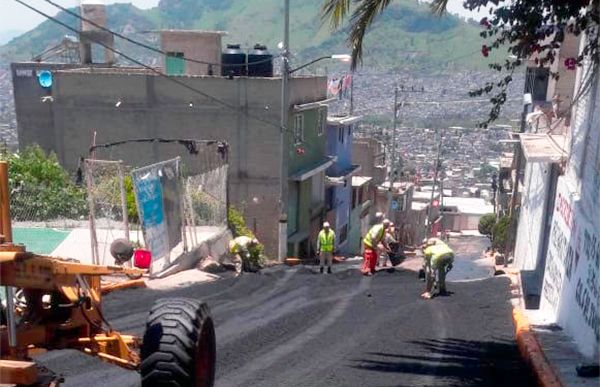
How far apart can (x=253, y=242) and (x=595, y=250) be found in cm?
1026

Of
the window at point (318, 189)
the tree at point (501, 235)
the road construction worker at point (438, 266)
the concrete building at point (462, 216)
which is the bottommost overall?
the concrete building at point (462, 216)

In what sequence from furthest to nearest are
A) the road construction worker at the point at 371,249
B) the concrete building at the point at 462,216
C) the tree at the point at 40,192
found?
the concrete building at the point at 462,216 → the tree at the point at 40,192 → the road construction worker at the point at 371,249

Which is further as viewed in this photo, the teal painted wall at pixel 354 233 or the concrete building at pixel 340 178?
the teal painted wall at pixel 354 233

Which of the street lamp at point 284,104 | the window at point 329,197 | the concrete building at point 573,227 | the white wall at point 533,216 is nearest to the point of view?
the concrete building at point 573,227

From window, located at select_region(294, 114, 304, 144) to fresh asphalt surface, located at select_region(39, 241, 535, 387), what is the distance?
11.7m

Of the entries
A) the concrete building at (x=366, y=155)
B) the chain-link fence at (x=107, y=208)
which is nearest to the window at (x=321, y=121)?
the concrete building at (x=366, y=155)

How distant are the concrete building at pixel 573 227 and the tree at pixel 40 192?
11220 millimetres

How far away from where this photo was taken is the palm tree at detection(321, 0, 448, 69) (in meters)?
10.5

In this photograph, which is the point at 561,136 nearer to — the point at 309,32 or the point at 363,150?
the point at 363,150

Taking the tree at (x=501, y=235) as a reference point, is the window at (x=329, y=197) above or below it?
above

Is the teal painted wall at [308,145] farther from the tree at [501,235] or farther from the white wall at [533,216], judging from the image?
the white wall at [533,216]

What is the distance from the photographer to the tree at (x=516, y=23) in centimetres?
933

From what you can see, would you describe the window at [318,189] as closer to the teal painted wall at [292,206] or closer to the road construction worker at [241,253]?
the teal painted wall at [292,206]

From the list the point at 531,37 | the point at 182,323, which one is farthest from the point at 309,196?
the point at 182,323
